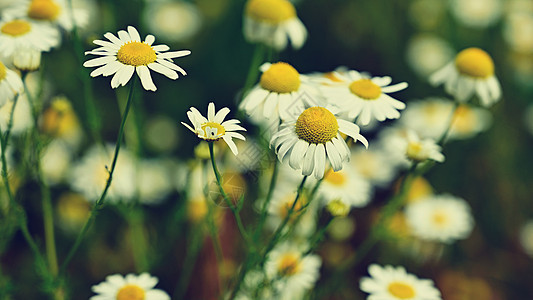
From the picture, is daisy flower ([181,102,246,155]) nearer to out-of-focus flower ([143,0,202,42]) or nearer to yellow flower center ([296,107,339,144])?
yellow flower center ([296,107,339,144])

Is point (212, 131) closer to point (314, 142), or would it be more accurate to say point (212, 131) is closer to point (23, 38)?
point (314, 142)

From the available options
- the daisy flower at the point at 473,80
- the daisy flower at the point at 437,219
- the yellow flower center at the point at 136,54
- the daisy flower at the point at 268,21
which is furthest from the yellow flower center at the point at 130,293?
the daisy flower at the point at 437,219

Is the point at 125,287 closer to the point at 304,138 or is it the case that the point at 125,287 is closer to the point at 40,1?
the point at 304,138

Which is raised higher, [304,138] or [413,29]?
[304,138]

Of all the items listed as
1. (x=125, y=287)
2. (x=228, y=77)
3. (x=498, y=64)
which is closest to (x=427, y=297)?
(x=125, y=287)

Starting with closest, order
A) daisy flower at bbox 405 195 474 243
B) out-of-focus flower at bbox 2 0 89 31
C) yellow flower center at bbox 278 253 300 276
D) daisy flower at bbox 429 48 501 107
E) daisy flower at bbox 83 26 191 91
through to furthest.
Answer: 1. daisy flower at bbox 83 26 191 91
2. yellow flower center at bbox 278 253 300 276
3. out-of-focus flower at bbox 2 0 89 31
4. daisy flower at bbox 429 48 501 107
5. daisy flower at bbox 405 195 474 243

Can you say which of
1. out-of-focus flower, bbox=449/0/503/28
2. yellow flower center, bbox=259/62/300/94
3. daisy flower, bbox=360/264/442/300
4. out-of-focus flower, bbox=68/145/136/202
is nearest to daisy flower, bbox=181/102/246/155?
yellow flower center, bbox=259/62/300/94
